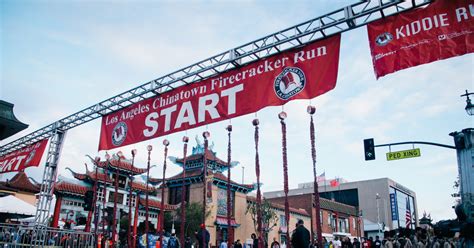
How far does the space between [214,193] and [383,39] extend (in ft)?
88.9

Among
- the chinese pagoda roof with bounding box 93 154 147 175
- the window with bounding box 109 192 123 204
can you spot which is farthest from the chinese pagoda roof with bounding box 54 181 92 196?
the chinese pagoda roof with bounding box 93 154 147 175

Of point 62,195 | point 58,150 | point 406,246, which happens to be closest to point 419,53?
point 406,246

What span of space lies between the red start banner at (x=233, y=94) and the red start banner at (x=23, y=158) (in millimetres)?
4682

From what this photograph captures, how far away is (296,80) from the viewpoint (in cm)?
980

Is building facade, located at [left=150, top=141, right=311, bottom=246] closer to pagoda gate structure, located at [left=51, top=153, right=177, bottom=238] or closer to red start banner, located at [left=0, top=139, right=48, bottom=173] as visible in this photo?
pagoda gate structure, located at [left=51, top=153, right=177, bottom=238]

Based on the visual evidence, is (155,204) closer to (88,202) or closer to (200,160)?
(200,160)

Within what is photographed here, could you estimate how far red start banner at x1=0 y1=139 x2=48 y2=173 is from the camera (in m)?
16.9

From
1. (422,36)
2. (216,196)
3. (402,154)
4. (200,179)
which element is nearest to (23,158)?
(402,154)

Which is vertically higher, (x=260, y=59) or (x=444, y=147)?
(x=260, y=59)

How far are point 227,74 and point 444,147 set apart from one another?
23.8ft

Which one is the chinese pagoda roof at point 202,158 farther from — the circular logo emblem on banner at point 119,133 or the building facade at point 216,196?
the circular logo emblem on banner at point 119,133

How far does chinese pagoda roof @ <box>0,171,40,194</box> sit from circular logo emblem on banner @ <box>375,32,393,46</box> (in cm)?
3994

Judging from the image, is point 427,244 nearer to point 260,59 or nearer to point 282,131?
point 282,131

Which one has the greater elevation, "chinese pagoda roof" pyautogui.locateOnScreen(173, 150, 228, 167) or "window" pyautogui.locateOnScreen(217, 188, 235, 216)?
"chinese pagoda roof" pyautogui.locateOnScreen(173, 150, 228, 167)
